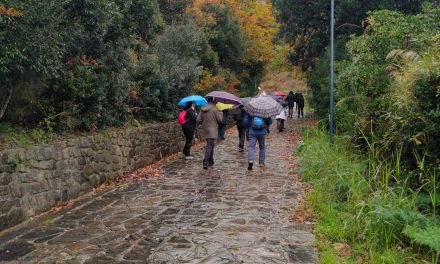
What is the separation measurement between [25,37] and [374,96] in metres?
7.50

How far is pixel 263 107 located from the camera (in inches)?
418

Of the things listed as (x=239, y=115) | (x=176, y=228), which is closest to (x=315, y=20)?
(x=239, y=115)

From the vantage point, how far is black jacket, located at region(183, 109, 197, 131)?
40.9 ft

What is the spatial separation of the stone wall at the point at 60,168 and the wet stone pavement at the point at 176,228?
35 cm

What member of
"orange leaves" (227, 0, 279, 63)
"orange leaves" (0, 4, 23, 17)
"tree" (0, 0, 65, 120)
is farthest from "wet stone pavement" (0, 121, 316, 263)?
"orange leaves" (227, 0, 279, 63)

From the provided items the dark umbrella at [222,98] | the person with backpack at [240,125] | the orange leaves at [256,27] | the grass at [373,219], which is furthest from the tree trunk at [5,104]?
the orange leaves at [256,27]

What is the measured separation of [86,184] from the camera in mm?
8531

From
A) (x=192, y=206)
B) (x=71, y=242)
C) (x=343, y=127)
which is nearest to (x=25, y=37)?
(x=71, y=242)

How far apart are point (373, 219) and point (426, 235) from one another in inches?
33.1

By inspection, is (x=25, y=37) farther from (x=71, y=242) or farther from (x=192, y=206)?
(x=192, y=206)

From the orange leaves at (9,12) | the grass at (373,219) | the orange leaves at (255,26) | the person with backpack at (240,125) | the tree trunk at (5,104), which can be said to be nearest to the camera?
the grass at (373,219)

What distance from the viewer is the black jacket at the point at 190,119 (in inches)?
491

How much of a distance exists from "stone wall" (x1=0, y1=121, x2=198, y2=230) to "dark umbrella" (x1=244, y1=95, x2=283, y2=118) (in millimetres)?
3148

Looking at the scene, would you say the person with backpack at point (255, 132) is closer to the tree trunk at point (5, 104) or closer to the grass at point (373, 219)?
the grass at point (373, 219)
